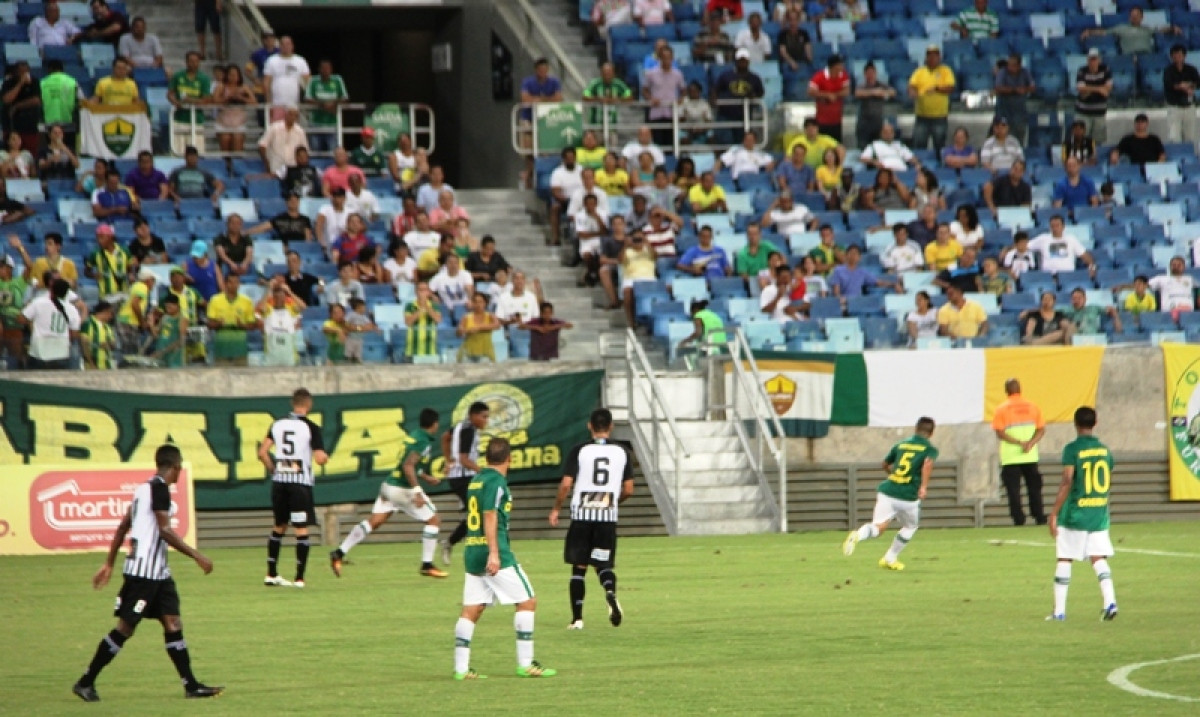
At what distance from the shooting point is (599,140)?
31.3 metres

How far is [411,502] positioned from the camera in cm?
2052

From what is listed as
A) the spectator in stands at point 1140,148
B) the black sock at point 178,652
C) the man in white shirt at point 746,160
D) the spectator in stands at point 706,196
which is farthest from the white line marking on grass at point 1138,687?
the spectator in stands at point 1140,148

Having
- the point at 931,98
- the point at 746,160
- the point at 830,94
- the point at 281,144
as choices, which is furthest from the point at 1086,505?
the point at 931,98

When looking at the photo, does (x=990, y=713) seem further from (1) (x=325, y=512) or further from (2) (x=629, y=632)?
(1) (x=325, y=512)

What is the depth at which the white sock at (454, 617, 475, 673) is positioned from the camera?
1234 centimetres

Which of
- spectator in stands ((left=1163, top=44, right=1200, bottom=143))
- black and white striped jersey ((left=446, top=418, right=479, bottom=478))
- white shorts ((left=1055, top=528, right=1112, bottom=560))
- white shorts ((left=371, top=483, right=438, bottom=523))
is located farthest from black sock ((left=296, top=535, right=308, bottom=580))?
spectator in stands ((left=1163, top=44, right=1200, bottom=143))

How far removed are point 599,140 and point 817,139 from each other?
3.57 m

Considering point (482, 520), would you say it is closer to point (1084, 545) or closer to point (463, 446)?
point (1084, 545)

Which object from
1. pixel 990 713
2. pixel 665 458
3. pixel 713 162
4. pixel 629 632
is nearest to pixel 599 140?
pixel 713 162

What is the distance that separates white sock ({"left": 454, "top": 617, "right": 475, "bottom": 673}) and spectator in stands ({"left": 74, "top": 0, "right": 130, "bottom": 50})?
65.6ft

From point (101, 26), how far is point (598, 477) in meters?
17.8

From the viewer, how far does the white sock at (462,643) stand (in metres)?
12.3

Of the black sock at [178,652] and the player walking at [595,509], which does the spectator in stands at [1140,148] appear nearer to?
the player walking at [595,509]

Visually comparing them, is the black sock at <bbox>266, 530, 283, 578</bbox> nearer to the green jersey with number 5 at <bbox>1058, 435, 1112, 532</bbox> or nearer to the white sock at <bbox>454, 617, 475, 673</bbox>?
the white sock at <bbox>454, 617, 475, 673</bbox>
